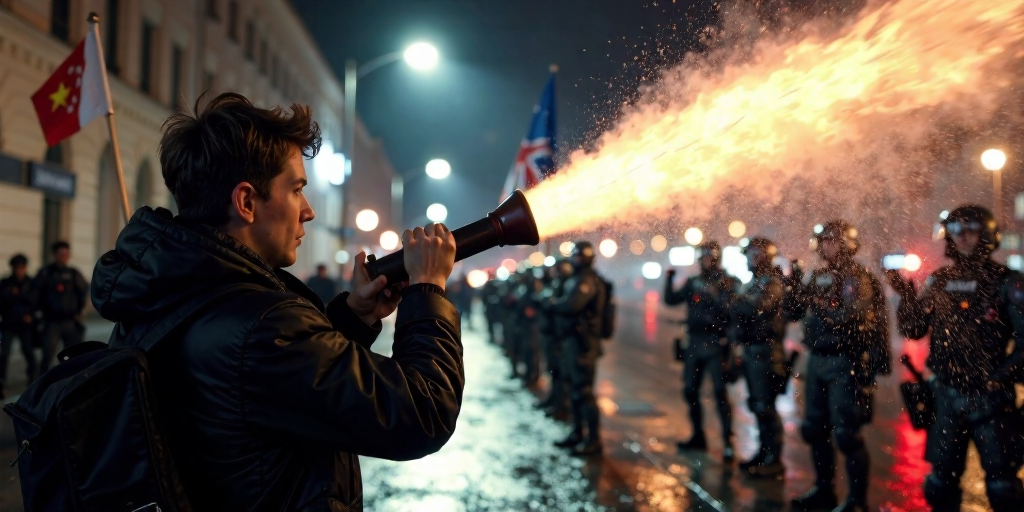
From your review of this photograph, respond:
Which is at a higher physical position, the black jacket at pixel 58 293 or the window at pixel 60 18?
the window at pixel 60 18

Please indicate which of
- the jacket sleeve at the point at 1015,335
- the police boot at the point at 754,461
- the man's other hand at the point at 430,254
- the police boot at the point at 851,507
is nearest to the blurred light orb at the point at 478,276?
the police boot at the point at 754,461

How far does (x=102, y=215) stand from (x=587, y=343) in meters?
15.2

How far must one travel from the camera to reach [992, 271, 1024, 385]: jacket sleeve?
4117 mm

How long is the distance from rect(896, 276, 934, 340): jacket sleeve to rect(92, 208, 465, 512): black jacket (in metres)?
4.01

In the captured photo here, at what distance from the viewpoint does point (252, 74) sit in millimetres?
29719

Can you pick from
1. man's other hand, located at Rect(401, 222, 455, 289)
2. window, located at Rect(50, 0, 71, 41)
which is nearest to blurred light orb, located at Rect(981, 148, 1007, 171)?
man's other hand, located at Rect(401, 222, 455, 289)

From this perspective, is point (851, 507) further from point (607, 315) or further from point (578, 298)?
point (607, 315)

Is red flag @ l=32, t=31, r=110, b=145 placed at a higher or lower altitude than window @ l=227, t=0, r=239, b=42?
lower

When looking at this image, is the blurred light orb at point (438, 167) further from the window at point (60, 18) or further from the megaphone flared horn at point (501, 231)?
the megaphone flared horn at point (501, 231)

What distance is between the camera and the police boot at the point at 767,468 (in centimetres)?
613

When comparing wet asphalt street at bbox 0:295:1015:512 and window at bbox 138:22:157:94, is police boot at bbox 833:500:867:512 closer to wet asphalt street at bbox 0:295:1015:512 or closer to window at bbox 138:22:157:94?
wet asphalt street at bbox 0:295:1015:512

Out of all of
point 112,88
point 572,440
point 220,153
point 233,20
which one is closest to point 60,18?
point 112,88

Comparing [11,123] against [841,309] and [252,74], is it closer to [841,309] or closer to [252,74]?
[841,309]

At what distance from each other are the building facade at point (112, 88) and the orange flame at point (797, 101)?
216cm
